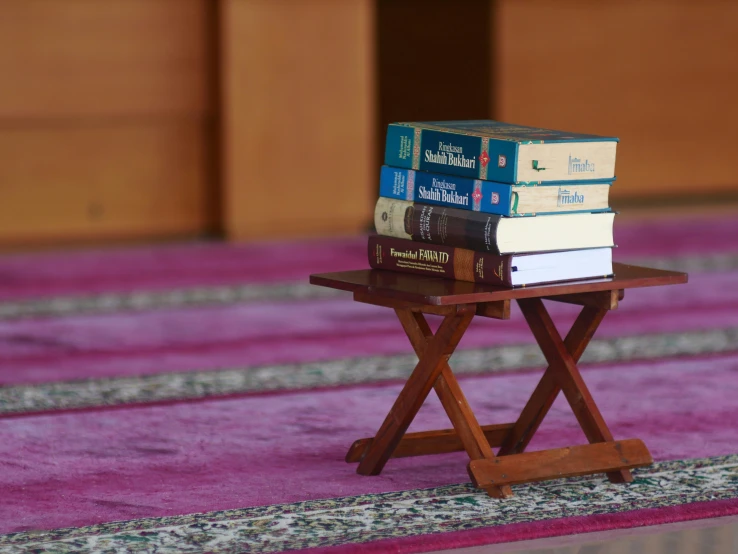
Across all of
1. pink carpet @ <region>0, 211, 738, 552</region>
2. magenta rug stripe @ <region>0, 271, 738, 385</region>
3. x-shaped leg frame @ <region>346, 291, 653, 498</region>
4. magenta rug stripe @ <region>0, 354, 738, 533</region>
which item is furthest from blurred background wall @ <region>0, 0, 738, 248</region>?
x-shaped leg frame @ <region>346, 291, 653, 498</region>

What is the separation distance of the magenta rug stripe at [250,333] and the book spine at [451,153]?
159 centimetres

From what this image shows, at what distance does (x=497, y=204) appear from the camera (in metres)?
2.88

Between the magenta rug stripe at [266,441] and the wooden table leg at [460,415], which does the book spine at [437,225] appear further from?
the magenta rug stripe at [266,441]

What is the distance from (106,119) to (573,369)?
196 inches

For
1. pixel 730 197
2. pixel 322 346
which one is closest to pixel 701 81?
pixel 730 197

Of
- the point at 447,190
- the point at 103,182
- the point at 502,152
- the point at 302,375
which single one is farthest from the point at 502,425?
the point at 103,182

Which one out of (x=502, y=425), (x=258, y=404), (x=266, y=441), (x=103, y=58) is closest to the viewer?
(x=502, y=425)

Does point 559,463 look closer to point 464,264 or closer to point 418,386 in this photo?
point 418,386

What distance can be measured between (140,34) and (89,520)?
202 inches

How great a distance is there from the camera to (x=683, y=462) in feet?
10.6

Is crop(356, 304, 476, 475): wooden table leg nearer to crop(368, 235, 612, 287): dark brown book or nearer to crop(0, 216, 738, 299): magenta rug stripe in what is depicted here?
crop(368, 235, 612, 287): dark brown book

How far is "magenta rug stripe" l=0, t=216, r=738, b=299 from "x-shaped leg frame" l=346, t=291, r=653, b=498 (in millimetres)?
3101

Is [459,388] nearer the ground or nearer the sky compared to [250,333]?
nearer the sky

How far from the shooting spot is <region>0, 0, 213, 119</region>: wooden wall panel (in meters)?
7.35
